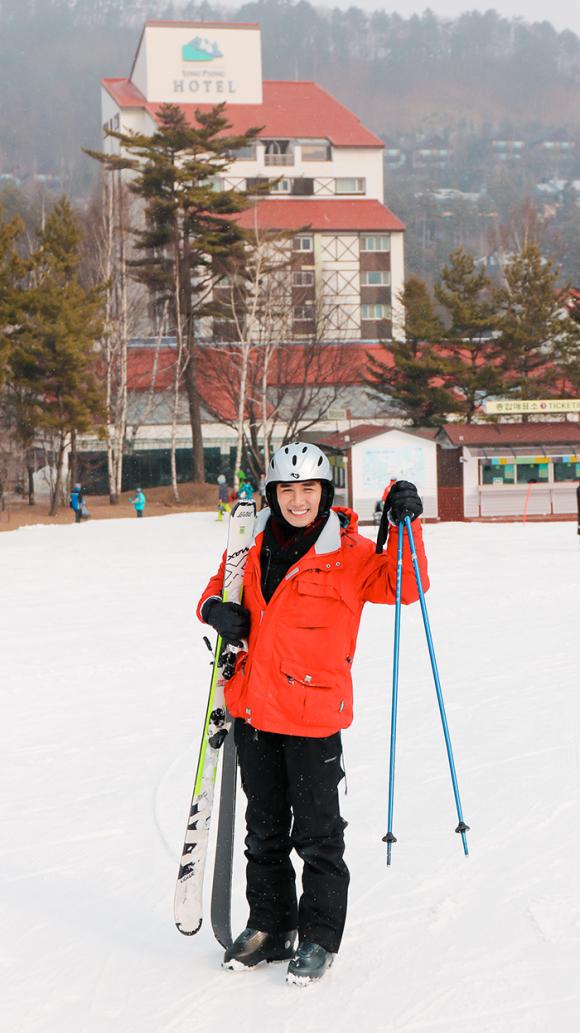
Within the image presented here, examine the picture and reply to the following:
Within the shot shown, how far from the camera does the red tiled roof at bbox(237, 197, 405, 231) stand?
6331 cm

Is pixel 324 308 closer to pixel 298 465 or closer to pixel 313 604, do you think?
pixel 298 465

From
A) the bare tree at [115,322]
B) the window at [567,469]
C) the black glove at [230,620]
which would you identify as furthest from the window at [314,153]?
the black glove at [230,620]

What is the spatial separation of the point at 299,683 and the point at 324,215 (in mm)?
62913

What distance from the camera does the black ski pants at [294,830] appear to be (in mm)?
3477

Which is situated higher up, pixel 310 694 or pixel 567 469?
pixel 567 469

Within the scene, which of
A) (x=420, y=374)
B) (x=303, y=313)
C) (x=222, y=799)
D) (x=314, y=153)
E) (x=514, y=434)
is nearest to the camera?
(x=222, y=799)

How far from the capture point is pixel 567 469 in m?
33.3

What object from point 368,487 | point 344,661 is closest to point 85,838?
point 344,661

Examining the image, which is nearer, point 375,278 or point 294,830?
point 294,830

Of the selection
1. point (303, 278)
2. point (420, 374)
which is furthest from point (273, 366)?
point (303, 278)

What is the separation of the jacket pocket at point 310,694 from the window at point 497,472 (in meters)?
29.8

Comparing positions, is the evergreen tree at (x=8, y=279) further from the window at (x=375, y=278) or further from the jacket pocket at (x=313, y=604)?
the window at (x=375, y=278)

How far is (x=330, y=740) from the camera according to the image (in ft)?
11.4

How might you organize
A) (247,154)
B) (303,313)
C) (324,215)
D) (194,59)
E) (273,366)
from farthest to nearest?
(247,154), (194,59), (324,215), (303,313), (273,366)
